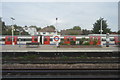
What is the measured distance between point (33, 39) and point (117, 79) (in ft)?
66.2

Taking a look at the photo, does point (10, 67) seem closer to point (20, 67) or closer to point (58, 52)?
point (20, 67)

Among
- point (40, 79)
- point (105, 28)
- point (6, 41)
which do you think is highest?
point (105, 28)

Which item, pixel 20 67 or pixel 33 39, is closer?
pixel 20 67

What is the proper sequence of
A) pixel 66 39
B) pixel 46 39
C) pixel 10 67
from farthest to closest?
pixel 46 39
pixel 66 39
pixel 10 67

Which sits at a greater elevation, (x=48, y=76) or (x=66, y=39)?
(x=66, y=39)

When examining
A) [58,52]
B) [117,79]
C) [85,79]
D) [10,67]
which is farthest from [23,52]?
[117,79]

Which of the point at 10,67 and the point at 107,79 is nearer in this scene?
the point at 107,79

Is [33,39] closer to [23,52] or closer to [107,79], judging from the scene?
[23,52]

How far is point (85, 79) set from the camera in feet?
17.3

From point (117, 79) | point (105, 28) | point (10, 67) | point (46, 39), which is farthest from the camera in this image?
point (105, 28)

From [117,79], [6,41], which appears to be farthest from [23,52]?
[6,41]

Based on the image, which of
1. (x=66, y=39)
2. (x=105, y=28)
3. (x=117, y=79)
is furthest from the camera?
(x=105, y=28)

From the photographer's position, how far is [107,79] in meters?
5.29

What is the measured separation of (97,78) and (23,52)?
8408 millimetres
